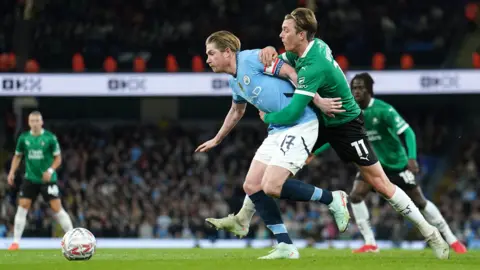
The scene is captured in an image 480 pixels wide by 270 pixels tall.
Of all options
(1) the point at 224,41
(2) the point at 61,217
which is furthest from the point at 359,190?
(2) the point at 61,217

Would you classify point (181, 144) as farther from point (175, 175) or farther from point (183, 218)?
point (183, 218)

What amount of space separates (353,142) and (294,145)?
60cm

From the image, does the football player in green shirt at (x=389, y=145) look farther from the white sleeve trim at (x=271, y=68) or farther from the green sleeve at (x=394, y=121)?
the white sleeve trim at (x=271, y=68)

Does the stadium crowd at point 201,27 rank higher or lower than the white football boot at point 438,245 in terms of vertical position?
higher

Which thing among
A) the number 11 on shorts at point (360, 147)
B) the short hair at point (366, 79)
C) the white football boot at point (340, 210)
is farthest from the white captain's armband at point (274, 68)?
the short hair at point (366, 79)

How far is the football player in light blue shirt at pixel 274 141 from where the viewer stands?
7.89m

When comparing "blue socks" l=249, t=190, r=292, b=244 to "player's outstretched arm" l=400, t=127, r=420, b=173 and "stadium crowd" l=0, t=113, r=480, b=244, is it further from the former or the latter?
"stadium crowd" l=0, t=113, r=480, b=244

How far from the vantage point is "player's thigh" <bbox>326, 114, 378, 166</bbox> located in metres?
8.20

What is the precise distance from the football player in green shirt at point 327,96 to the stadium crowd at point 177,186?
9.19 meters

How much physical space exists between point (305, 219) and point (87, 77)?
5252 mm

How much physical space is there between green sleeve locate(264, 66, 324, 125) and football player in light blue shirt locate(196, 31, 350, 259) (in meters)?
0.21

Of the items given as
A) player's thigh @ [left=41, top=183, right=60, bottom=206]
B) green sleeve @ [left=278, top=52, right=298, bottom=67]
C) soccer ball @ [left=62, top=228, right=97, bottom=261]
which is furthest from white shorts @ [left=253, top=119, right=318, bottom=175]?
player's thigh @ [left=41, top=183, right=60, bottom=206]

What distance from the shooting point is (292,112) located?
25.4 feet

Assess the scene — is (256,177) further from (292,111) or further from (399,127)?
(399,127)
